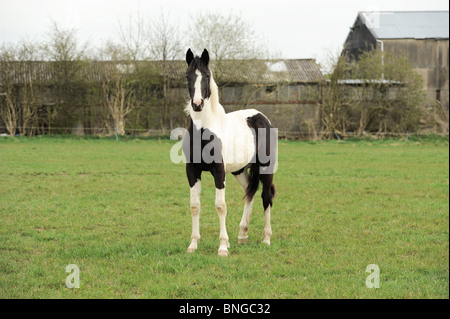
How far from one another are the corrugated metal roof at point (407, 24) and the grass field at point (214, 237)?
28.8m

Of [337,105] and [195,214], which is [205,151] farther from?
[337,105]

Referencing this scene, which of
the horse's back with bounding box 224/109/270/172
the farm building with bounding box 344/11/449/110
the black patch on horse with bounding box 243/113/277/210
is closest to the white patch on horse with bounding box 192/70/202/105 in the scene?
the horse's back with bounding box 224/109/270/172

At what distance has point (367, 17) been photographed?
1660 inches

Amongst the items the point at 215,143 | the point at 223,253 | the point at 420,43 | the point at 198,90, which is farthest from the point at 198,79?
the point at 420,43

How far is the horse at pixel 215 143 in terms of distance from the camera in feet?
19.7

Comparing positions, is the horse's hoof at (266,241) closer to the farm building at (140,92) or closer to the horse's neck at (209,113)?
the horse's neck at (209,113)

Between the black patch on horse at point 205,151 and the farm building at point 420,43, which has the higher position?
the farm building at point 420,43

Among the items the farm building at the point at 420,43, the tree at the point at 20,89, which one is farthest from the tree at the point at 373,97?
the tree at the point at 20,89

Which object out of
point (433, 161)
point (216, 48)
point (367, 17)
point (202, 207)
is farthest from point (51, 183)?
point (367, 17)

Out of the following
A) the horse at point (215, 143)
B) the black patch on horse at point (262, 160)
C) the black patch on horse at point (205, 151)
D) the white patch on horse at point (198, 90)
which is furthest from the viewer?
the black patch on horse at point (262, 160)

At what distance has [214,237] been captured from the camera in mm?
7367

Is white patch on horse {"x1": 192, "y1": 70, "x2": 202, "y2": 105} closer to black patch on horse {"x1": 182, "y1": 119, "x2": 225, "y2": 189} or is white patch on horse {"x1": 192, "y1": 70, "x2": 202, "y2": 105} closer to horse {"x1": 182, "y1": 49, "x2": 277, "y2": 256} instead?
horse {"x1": 182, "y1": 49, "x2": 277, "y2": 256}
